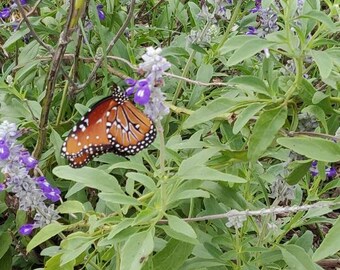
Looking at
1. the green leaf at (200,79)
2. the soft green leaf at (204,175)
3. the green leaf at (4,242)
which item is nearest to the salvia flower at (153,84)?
the soft green leaf at (204,175)

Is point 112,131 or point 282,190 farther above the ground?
point 112,131

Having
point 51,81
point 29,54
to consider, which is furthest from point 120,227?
point 29,54

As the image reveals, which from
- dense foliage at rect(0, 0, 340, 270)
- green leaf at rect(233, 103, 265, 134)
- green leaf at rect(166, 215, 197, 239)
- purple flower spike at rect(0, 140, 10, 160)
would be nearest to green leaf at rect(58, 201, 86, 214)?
dense foliage at rect(0, 0, 340, 270)

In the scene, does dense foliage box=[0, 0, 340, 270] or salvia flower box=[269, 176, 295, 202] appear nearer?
dense foliage box=[0, 0, 340, 270]

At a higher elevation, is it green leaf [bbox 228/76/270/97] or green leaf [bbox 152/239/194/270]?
green leaf [bbox 228/76/270/97]

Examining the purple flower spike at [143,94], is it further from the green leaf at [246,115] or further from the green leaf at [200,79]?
the green leaf at [200,79]

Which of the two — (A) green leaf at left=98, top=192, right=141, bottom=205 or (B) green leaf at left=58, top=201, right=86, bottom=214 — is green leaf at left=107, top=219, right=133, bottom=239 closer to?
(A) green leaf at left=98, top=192, right=141, bottom=205

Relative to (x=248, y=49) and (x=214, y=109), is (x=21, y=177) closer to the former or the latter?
(x=214, y=109)
